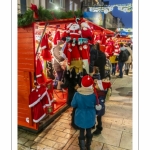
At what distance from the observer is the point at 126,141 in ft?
7.34

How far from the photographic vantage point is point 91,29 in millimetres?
2254

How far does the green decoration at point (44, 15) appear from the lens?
2188 mm

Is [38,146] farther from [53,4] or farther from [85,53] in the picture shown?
[53,4]

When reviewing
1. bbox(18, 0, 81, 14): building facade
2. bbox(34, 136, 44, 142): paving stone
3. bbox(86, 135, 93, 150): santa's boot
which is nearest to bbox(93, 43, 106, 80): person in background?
bbox(18, 0, 81, 14): building facade

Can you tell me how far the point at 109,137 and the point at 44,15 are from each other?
1800 millimetres

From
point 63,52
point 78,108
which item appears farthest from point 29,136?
point 63,52

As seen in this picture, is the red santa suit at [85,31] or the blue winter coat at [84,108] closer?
the blue winter coat at [84,108]

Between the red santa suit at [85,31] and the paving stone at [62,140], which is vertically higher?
the red santa suit at [85,31]

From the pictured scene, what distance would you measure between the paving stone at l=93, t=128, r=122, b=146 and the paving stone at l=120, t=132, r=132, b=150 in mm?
52

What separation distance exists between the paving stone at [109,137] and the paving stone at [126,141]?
0.05 m

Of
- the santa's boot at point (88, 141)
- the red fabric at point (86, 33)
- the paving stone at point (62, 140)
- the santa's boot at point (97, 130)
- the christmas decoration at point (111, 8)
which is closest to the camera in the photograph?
the christmas decoration at point (111, 8)

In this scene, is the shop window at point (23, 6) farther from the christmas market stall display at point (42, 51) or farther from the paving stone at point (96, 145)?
the paving stone at point (96, 145)

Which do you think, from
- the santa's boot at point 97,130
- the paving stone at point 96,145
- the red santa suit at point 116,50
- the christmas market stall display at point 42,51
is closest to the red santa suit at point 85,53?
the christmas market stall display at point 42,51
